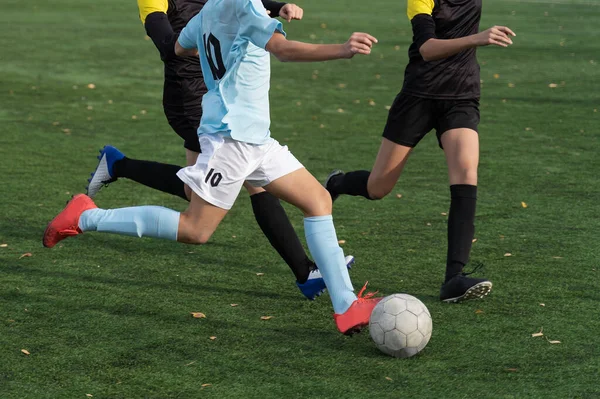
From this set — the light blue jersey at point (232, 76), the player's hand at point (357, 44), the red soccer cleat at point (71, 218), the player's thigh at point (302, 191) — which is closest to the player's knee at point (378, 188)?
the player's thigh at point (302, 191)

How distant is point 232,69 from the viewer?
5.04 meters

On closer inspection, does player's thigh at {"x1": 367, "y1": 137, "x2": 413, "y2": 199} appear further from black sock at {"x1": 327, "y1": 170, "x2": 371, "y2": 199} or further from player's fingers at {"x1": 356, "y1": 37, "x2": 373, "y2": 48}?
player's fingers at {"x1": 356, "y1": 37, "x2": 373, "y2": 48}

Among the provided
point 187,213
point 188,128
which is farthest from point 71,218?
point 188,128

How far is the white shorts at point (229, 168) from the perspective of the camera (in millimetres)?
5070

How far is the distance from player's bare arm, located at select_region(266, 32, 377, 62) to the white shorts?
0.59 metres

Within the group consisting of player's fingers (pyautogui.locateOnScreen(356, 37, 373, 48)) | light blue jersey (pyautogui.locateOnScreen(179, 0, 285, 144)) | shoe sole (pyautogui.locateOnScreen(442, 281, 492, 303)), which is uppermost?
player's fingers (pyautogui.locateOnScreen(356, 37, 373, 48))

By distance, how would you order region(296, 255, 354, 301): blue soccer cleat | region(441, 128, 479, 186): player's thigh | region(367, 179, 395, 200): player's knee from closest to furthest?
1. region(296, 255, 354, 301): blue soccer cleat
2. region(441, 128, 479, 186): player's thigh
3. region(367, 179, 395, 200): player's knee

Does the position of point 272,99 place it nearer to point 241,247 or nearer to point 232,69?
point 241,247

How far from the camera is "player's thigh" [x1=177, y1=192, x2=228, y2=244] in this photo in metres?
5.20

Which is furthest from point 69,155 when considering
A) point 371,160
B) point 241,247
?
point 241,247

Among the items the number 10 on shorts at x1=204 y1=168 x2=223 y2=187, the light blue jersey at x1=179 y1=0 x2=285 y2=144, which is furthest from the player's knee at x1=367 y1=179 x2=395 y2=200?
the number 10 on shorts at x1=204 y1=168 x2=223 y2=187

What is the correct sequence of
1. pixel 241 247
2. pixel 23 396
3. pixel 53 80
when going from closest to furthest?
pixel 23 396 < pixel 241 247 < pixel 53 80

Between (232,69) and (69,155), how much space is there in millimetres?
5599

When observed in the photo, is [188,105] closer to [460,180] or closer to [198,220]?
[198,220]
